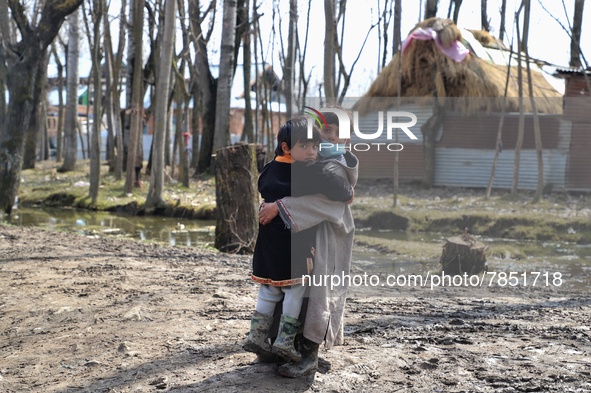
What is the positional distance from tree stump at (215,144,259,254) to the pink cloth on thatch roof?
41.8 feet

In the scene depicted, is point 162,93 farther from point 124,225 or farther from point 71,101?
point 71,101

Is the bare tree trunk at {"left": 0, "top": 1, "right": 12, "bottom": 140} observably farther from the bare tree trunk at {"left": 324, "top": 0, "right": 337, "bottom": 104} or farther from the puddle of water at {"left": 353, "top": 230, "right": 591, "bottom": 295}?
the puddle of water at {"left": 353, "top": 230, "right": 591, "bottom": 295}

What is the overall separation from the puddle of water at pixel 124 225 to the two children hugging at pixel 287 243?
8.43 m

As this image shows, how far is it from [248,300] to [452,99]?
1613 centimetres

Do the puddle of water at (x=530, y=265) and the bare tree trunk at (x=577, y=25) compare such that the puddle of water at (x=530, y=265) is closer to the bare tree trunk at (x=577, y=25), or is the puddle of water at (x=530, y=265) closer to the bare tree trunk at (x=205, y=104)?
the bare tree trunk at (x=577, y=25)

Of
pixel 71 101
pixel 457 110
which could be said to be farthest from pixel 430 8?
pixel 71 101

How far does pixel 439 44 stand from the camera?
73.6 ft

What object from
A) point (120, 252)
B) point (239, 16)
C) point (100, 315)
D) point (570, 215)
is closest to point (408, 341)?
point (100, 315)

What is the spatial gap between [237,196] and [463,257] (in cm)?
306

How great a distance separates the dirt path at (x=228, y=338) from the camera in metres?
4.45

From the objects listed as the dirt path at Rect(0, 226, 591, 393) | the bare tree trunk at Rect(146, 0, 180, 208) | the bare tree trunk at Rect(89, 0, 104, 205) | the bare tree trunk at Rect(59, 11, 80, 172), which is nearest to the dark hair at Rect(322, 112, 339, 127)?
the dirt path at Rect(0, 226, 591, 393)

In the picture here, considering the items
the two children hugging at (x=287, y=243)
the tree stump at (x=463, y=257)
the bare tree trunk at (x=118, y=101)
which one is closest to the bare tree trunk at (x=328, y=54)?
the tree stump at (x=463, y=257)

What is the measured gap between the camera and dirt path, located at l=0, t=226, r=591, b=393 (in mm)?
4449

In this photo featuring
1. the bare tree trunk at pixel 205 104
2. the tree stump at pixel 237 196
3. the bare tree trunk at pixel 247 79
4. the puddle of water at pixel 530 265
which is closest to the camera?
the puddle of water at pixel 530 265
